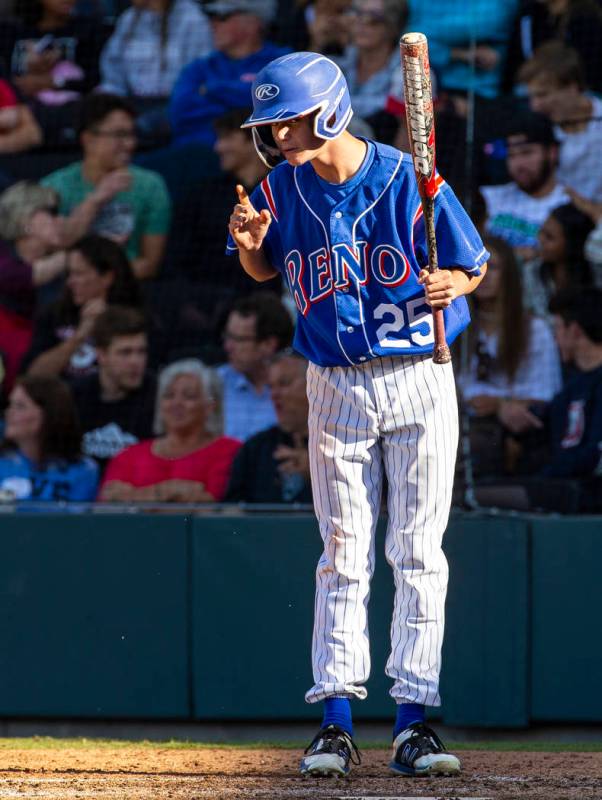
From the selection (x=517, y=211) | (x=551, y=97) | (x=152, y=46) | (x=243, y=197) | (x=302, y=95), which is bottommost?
(x=243, y=197)

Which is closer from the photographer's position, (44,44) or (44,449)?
(44,449)

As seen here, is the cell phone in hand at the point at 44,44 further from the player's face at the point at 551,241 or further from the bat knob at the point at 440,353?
the bat knob at the point at 440,353

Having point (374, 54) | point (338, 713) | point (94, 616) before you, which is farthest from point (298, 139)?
point (374, 54)

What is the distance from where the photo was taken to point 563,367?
5699 mm

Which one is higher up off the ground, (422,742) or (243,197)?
(243,197)

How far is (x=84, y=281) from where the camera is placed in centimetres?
630

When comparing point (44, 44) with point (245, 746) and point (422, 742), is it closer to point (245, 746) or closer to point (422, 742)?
point (245, 746)

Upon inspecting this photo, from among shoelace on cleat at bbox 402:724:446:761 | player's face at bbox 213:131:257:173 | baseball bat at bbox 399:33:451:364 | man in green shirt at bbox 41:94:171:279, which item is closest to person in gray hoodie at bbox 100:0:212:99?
man in green shirt at bbox 41:94:171:279

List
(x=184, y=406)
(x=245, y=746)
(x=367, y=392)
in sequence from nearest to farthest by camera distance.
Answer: (x=367, y=392) < (x=245, y=746) < (x=184, y=406)

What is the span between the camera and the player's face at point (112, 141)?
6617 mm

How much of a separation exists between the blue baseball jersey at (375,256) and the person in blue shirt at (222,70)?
3333 mm

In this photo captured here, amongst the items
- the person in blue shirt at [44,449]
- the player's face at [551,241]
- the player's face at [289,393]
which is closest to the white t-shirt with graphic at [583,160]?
the player's face at [551,241]

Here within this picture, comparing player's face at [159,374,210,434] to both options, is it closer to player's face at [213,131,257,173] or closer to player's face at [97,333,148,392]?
player's face at [97,333,148,392]

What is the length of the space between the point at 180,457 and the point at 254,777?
2412 mm
